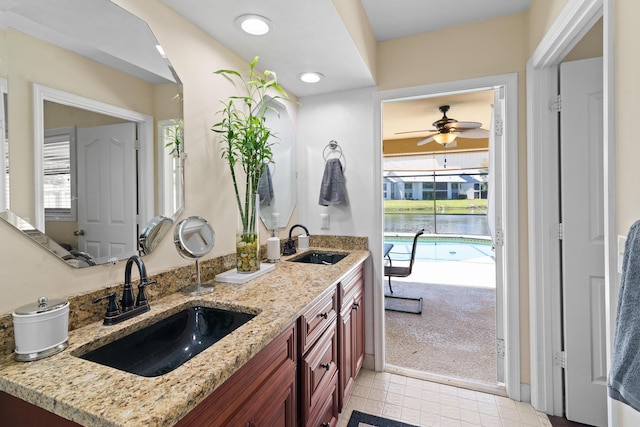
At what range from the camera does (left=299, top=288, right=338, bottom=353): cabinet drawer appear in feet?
4.11

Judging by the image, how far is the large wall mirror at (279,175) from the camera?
2.18m

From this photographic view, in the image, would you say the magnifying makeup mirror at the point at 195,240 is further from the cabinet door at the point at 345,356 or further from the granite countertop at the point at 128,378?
the cabinet door at the point at 345,356

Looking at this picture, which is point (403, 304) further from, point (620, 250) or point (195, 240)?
point (195, 240)

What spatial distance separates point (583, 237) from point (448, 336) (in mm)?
1625

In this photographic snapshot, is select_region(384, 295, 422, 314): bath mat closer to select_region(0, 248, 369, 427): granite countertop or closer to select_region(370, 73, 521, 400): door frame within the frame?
select_region(370, 73, 521, 400): door frame

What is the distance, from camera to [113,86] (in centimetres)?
112

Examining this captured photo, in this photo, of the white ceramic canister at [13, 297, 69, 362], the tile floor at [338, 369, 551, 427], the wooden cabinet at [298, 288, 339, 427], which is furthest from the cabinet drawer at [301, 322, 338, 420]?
the white ceramic canister at [13, 297, 69, 362]

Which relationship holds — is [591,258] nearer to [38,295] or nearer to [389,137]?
[38,295]

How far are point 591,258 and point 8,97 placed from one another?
2680mm

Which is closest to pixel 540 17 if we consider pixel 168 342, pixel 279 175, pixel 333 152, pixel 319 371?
pixel 333 152

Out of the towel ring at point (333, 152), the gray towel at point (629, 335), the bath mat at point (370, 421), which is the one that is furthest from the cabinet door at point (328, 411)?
the towel ring at point (333, 152)

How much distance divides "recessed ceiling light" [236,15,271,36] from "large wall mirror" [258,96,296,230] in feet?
1.85

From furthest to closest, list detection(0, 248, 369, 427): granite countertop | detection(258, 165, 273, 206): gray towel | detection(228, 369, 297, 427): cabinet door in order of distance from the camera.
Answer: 1. detection(258, 165, 273, 206): gray towel
2. detection(228, 369, 297, 427): cabinet door
3. detection(0, 248, 369, 427): granite countertop

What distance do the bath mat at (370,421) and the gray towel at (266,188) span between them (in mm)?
1495
